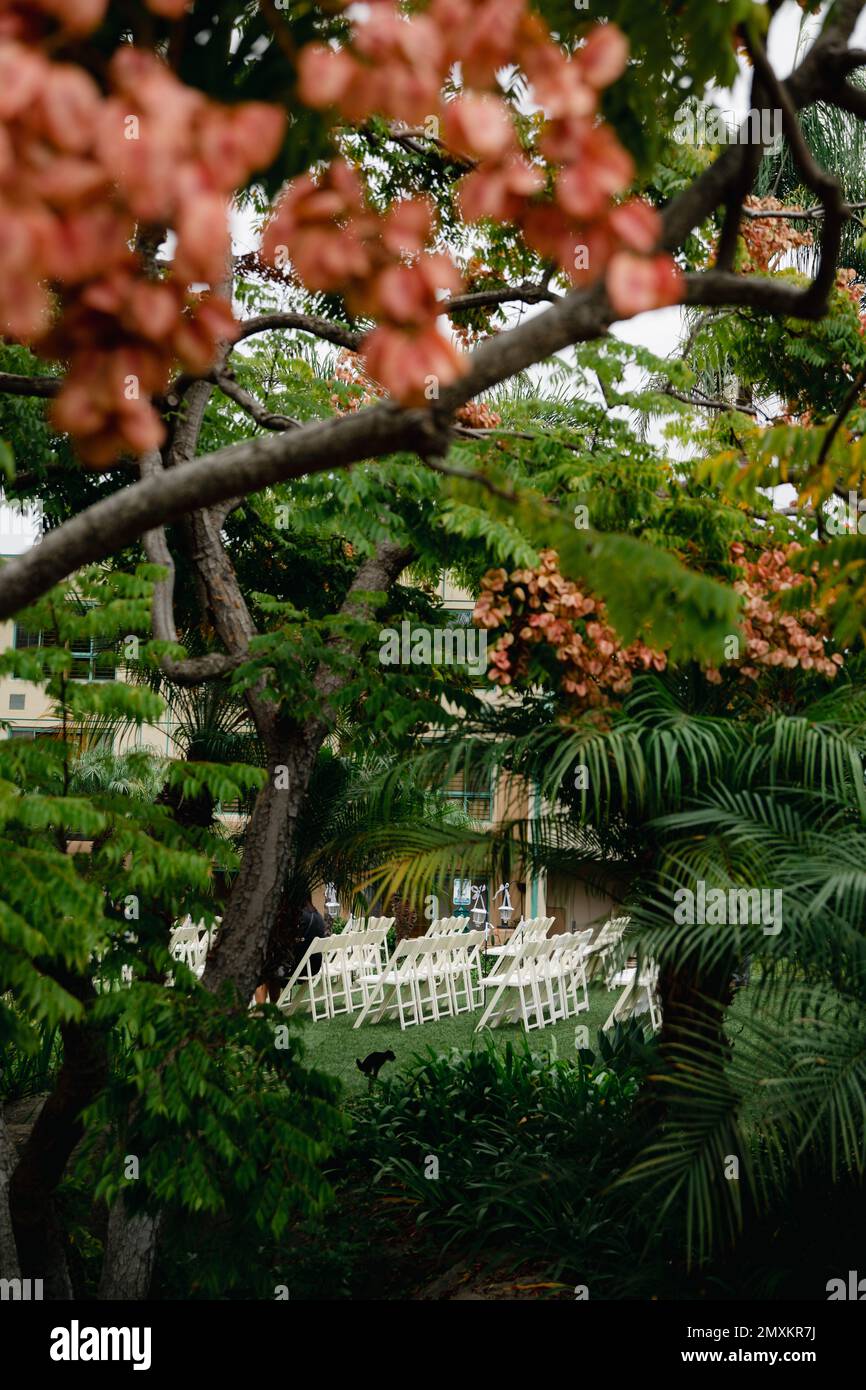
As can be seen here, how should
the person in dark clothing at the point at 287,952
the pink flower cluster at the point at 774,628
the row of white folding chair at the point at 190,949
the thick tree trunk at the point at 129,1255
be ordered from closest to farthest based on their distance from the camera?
the pink flower cluster at the point at 774,628 < the thick tree trunk at the point at 129,1255 < the person in dark clothing at the point at 287,952 < the row of white folding chair at the point at 190,949

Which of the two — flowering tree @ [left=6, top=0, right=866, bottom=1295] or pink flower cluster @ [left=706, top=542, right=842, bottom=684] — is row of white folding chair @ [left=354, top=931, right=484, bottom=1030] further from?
flowering tree @ [left=6, top=0, right=866, bottom=1295]

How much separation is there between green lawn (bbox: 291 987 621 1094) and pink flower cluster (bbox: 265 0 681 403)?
446 inches

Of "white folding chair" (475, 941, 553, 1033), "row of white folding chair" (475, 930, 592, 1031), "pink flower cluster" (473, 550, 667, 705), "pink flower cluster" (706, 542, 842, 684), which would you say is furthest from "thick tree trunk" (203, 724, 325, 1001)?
"white folding chair" (475, 941, 553, 1033)

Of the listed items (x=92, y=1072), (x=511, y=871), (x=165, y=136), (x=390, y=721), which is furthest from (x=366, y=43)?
(x=92, y=1072)

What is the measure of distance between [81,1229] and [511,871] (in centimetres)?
444

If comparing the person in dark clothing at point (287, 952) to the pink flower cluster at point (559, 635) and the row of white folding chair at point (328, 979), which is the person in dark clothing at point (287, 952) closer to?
the row of white folding chair at point (328, 979)

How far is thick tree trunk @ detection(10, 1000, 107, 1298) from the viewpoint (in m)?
6.96

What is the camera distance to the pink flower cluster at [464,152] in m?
1.54

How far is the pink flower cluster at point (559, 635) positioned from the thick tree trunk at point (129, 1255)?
3.92 metres

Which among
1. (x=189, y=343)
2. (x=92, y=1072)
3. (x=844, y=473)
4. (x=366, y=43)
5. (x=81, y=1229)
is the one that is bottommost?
(x=81, y=1229)

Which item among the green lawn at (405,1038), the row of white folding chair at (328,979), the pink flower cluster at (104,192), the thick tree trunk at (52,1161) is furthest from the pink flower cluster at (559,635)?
the row of white folding chair at (328,979)
